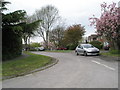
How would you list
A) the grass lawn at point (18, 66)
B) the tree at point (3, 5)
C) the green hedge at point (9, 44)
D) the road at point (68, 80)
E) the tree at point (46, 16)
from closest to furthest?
the road at point (68, 80)
the grass lawn at point (18, 66)
the tree at point (3, 5)
the green hedge at point (9, 44)
the tree at point (46, 16)

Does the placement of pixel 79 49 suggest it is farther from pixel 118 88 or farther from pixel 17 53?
pixel 118 88

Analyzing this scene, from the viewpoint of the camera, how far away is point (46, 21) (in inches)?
1997

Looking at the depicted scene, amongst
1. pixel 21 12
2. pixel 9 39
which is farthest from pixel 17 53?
pixel 21 12

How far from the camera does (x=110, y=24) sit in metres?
17.9

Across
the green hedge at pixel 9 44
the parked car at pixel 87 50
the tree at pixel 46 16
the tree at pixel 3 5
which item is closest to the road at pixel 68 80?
the green hedge at pixel 9 44

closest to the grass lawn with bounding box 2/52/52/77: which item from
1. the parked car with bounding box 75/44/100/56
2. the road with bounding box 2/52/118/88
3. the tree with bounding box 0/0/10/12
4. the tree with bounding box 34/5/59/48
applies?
the road with bounding box 2/52/118/88

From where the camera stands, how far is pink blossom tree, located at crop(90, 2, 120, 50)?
17.7 metres

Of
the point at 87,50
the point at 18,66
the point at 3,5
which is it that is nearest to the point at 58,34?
the point at 87,50

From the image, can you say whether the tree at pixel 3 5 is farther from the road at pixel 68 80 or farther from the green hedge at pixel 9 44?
the road at pixel 68 80

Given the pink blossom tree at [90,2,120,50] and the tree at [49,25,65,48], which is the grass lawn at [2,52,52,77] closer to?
the pink blossom tree at [90,2,120,50]

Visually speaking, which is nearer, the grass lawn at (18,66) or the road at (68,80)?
the road at (68,80)

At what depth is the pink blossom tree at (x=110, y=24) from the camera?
58.0 ft

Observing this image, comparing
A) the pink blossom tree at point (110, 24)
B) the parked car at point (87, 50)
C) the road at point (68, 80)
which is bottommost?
the road at point (68, 80)

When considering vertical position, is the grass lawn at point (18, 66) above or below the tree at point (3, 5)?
below
